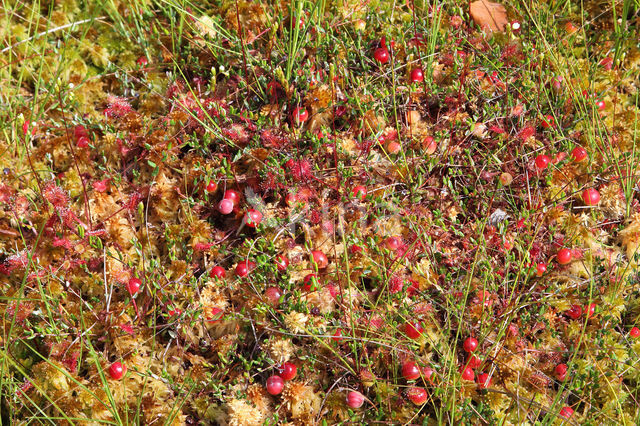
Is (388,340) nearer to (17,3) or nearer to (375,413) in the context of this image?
(375,413)

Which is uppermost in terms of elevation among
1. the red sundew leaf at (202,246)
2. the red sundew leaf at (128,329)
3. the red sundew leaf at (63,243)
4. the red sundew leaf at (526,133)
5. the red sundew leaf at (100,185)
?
the red sundew leaf at (526,133)

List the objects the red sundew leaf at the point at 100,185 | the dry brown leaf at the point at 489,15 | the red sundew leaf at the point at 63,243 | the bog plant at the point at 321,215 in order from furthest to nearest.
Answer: the dry brown leaf at the point at 489,15 → the red sundew leaf at the point at 100,185 → the red sundew leaf at the point at 63,243 → the bog plant at the point at 321,215

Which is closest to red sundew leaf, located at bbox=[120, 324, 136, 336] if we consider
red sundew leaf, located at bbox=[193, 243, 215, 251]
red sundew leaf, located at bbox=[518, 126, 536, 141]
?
red sundew leaf, located at bbox=[193, 243, 215, 251]

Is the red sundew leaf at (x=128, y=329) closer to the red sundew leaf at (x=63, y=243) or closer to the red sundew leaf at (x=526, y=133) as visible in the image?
the red sundew leaf at (x=63, y=243)

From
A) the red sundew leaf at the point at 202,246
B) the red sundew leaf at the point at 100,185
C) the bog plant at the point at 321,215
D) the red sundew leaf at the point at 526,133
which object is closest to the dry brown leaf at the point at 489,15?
the bog plant at the point at 321,215

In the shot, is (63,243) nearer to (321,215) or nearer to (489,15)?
(321,215)

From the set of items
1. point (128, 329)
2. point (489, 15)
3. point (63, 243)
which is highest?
point (489, 15)

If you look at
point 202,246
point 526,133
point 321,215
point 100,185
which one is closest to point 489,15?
point 526,133

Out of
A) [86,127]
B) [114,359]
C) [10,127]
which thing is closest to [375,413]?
[114,359]
